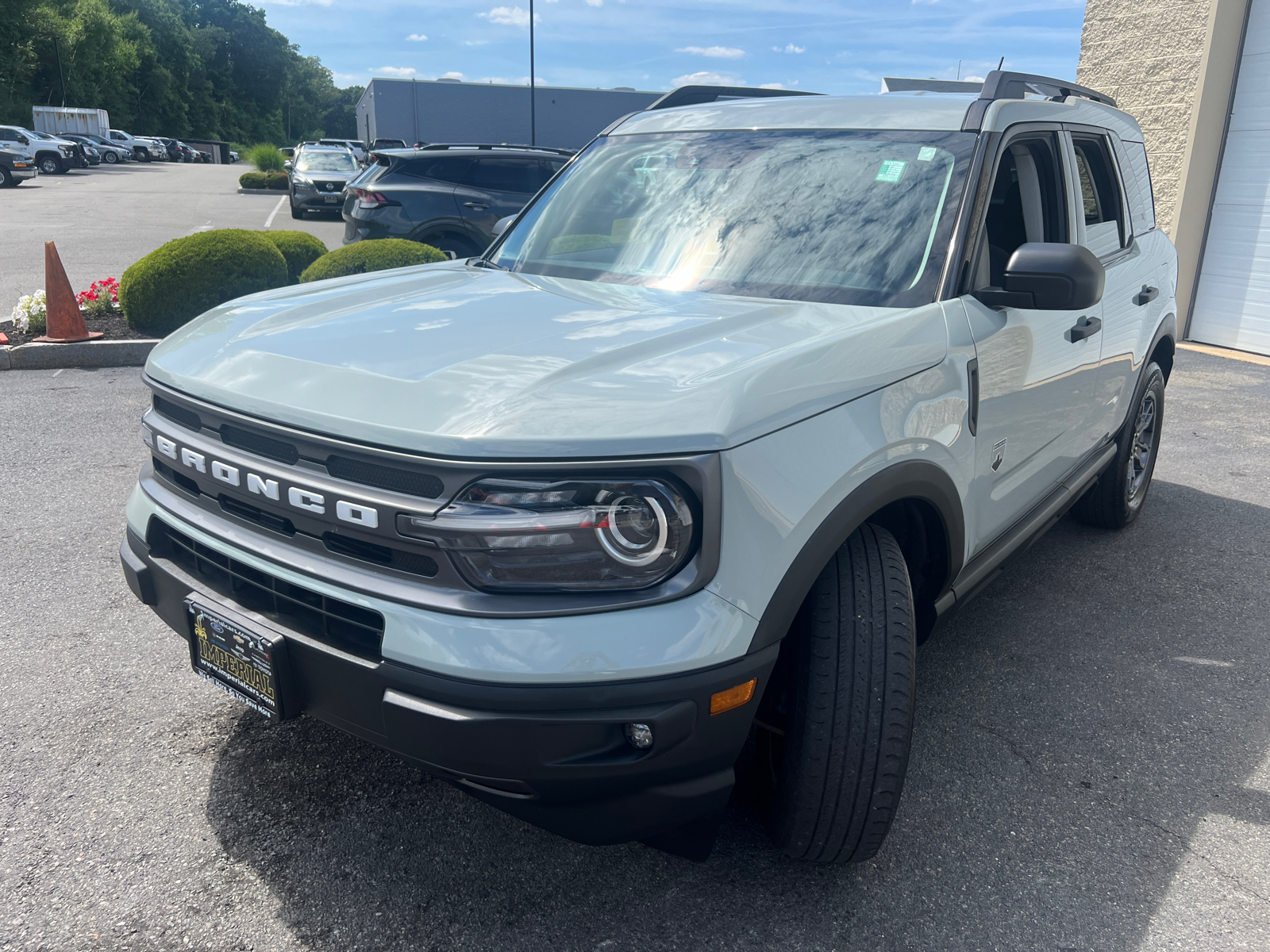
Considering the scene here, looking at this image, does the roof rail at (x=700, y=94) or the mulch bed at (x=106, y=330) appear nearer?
the roof rail at (x=700, y=94)

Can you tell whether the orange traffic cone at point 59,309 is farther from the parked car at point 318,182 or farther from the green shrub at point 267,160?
the green shrub at point 267,160

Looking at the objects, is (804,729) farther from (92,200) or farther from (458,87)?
(458,87)

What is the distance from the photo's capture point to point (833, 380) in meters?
2.04

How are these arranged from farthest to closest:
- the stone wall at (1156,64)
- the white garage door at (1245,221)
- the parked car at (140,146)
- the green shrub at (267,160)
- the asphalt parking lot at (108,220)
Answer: the parked car at (140,146)
the green shrub at (267,160)
the asphalt parking lot at (108,220)
the stone wall at (1156,64)
the white garage door at (1245,221)

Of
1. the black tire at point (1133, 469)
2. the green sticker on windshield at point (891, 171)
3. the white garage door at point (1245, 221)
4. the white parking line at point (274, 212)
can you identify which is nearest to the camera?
the green sticker on windshield at point (891, 171)

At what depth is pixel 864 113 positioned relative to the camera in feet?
9.89

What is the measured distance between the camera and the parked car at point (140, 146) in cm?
5988

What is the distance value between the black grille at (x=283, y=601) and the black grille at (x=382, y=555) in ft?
0.32

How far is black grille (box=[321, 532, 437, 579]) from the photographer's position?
1815 mm

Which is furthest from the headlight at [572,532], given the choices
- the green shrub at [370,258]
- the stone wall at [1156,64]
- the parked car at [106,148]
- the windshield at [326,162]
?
the parked car at [106,148]

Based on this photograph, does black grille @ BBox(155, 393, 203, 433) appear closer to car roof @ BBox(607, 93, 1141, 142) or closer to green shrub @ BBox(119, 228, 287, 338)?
car roof @ BBox(607, 93, 1141, 142)

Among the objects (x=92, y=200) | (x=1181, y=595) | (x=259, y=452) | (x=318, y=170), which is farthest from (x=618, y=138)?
(x=92, y=200)

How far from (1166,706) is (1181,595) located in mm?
1071

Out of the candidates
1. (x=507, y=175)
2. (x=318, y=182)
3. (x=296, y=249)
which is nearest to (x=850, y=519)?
(x=296, y=249)
